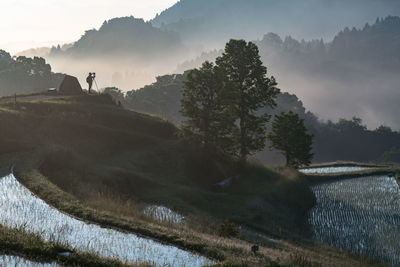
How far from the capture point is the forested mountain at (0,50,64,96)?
125250 millimetres

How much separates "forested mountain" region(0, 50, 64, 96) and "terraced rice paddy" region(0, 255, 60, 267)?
124498 mm

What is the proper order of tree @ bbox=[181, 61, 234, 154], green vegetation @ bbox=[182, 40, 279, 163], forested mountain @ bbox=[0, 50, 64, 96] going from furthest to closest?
forested mountain @ bbox=[0, 50, 64, 96] → green vegetation @ bbox=[182, 40, 279, 163] → tree @ bbox=[181, 61, 234, 154]

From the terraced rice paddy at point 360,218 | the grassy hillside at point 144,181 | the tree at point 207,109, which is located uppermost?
the tree at point 207,109

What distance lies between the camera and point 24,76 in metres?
127

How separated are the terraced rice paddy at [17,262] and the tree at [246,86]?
33276 millimetres

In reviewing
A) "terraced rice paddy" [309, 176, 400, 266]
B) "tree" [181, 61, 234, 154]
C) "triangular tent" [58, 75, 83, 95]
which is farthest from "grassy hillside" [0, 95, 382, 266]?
"triangular tent" [58, 75, 83, 95]

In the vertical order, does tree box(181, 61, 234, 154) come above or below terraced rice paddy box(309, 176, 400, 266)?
above

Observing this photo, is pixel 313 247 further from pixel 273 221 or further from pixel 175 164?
pixel 175 164

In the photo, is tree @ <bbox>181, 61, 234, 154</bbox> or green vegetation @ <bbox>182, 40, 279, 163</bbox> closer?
tree @ <bbox>181, 61, 234, 154</bbox>

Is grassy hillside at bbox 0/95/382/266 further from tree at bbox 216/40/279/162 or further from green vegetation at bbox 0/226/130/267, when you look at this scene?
green vegetation at bbox 0/226/130/267

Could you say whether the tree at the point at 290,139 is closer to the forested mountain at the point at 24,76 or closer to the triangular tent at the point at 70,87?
the triangular tent at the point at 70,87

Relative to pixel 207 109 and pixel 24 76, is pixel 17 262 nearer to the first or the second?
pixel 207 109

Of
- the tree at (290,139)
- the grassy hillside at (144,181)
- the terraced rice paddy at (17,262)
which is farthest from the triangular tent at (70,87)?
the terraced rice paddy at (17,262)

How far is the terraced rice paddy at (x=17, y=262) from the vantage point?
10.0 metres
